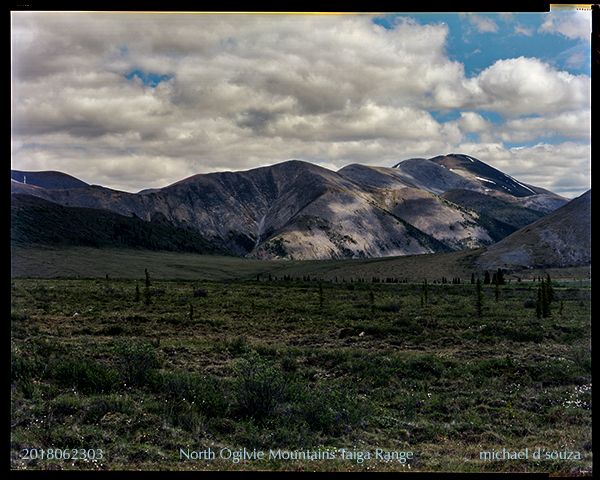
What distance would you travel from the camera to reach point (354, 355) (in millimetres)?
14484

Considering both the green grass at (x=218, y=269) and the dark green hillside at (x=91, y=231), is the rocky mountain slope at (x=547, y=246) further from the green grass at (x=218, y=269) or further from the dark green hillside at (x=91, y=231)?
the dark green hillside at (x=91, y=231)

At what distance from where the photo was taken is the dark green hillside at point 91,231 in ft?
373

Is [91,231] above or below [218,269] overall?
above

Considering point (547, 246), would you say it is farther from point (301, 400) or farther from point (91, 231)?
point (91, 231)

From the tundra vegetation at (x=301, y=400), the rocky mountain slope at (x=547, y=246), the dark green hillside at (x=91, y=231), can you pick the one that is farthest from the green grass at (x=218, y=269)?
the tundra vegetation at (x=301, y=400)

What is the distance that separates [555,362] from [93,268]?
311ft

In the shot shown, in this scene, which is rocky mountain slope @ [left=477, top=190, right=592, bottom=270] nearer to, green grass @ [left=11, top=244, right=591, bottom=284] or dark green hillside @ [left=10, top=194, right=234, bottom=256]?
green grass @ [left=11, top=244, right=591, bottom=284]

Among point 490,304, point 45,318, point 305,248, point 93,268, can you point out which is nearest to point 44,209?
point 93,268

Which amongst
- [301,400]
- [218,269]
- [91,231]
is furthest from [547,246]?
[91,231]

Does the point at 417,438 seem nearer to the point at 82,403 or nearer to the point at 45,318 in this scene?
the point at 82,403

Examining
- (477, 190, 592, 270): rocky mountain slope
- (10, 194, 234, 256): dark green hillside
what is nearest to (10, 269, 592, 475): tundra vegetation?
(477, 190, 592, 270): rocky mountain slope

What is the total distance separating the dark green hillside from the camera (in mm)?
113625

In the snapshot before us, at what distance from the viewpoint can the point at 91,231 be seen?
13388 cm

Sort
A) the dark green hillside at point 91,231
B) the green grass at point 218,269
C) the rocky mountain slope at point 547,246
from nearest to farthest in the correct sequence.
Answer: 1. the rocky mountain slope at point 547,246
2. the green grass at point 218,269
3. the dark green hillside at point 91,231
